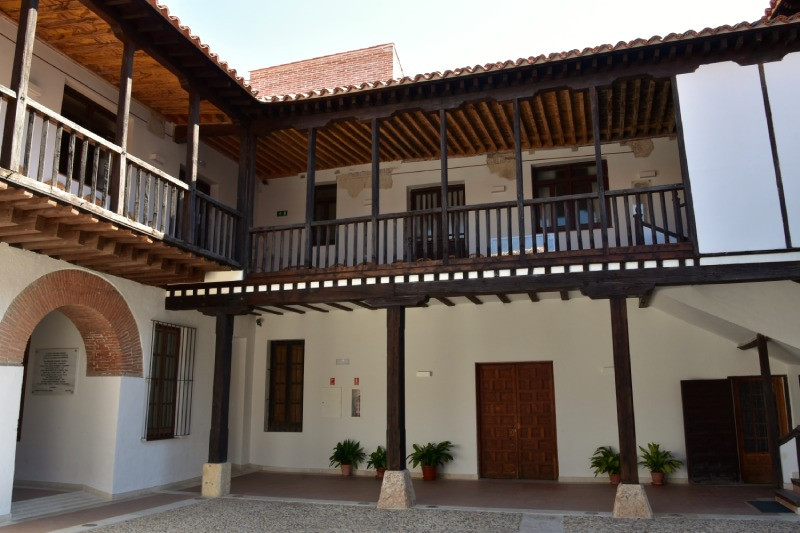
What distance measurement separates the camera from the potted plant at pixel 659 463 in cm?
1073

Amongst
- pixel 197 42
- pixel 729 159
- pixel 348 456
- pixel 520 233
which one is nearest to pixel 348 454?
pixel 348 456

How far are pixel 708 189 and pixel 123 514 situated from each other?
8630 mm

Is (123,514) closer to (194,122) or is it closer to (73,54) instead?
(194,122)

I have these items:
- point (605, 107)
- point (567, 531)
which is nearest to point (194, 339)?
point (567, 531)

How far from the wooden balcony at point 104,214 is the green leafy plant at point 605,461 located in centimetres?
678

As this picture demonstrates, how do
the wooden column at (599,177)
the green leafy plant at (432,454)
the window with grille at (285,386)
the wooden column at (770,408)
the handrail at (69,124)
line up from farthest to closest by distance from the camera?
1. the window with grille at (285,386)
2. the green leafy plant at (432,454)
3. the wooden column at (770,408)
4. the wooden column at (599,177)
5. the handrail at (69,124)

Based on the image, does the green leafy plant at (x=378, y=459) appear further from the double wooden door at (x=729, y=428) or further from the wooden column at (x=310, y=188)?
the double wooden door at (x=729, y=428)

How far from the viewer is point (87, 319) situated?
9633mm

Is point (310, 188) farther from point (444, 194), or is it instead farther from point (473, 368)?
point (473, 368)

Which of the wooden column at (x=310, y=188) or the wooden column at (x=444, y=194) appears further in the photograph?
the wooden column at (x=310, y=188)

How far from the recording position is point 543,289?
8914 millimetres

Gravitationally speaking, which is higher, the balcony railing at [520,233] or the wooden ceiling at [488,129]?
the wooden ceiling at [488,129]

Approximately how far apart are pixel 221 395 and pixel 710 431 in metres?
7.89

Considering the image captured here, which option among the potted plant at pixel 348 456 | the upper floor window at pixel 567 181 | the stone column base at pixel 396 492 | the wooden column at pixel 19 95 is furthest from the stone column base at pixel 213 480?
the upper floor window at pixel 567 181
